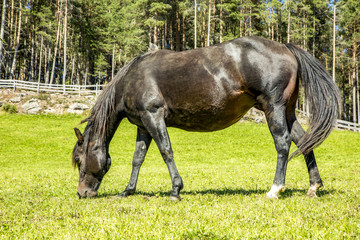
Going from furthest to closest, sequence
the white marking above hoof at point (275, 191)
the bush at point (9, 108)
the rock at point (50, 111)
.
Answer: the rock at point (50, 111) → the bush at point (9, 108) → the white marking above hoof at point (275, 191)

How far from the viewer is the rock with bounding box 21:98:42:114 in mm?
28984

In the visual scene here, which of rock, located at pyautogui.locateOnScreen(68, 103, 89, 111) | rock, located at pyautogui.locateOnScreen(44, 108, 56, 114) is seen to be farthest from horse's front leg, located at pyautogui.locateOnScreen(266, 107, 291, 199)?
rock, located at pyautogui.locateOnScreen(44, 108, 56, 114)

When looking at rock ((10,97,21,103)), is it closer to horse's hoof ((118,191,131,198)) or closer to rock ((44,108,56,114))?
rock ((44,108,56,114))

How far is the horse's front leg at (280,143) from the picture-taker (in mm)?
5035

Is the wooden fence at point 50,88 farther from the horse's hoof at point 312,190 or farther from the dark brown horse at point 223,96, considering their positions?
the horse's hoof at point 312,190

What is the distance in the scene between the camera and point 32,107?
29.3m

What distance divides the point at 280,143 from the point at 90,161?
326 centimetres

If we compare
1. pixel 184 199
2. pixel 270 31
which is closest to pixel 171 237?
pixel 184 199

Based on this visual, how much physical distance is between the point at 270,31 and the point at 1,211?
41.3 meters

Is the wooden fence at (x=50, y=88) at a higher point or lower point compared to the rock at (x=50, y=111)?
higher

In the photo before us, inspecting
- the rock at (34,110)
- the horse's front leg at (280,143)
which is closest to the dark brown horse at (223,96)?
the horse's front leg at (280,143)

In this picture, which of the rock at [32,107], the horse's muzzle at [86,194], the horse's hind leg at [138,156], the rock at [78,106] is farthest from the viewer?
the rock at [78,106]

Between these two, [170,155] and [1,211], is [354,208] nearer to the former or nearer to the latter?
[170,155]

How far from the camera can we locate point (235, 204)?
4.66 metres
